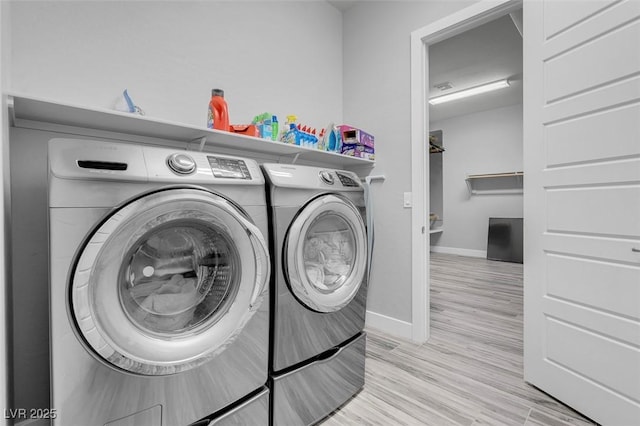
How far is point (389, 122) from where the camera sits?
7.12 feet

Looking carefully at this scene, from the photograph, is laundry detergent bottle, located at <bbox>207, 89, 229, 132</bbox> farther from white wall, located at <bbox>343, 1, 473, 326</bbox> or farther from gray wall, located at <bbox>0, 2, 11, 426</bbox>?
white wall, located at <bbox>343, 1, 473, 326</bbox>

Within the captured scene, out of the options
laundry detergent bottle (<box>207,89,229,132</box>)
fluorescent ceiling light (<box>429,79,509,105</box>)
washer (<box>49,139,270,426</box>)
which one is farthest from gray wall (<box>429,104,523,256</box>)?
washer (<box>49,139,270,426</box>)

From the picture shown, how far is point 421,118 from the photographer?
77.7 inches

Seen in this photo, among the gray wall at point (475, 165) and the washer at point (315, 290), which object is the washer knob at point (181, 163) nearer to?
the washer at point (315, 290)

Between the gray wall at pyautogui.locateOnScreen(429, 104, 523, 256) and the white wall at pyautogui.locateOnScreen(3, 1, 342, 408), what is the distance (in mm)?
4142

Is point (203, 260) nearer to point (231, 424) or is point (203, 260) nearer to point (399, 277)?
point (231, 424)

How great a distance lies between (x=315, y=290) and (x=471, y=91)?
4.38m

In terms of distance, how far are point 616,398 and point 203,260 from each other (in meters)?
1.78

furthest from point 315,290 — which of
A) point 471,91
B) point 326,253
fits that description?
point 471,91

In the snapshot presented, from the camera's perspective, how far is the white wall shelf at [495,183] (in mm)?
4725

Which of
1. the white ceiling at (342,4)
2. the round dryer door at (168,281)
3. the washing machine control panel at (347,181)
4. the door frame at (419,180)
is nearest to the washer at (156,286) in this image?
the round dryer door at (168,281)

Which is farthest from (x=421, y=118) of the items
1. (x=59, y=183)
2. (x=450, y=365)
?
(x=59, y=183)

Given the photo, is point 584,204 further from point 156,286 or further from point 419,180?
point 156,286

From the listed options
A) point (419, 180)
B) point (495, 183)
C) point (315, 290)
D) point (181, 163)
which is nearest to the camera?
point (181, 163)
